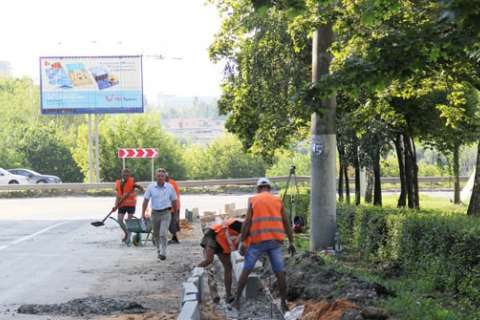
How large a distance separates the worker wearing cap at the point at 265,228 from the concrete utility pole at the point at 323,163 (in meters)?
7.21

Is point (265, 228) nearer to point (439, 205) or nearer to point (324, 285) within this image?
point (324, 285)

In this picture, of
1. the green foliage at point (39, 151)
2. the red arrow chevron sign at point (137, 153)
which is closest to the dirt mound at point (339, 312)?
the red arrow chevron sign at point (137, 153)

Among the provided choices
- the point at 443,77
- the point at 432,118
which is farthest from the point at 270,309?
the point at 432,118

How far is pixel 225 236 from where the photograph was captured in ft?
41.3

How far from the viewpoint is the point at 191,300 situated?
10617 millimetres

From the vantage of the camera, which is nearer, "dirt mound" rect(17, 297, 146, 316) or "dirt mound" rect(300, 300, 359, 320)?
"dirt mound" rect(300, 300, 359, 320)

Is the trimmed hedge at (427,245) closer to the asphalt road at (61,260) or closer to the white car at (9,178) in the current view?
the asphalt road at (61,260)

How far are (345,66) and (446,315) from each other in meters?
3.37

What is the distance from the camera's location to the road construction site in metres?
11.2

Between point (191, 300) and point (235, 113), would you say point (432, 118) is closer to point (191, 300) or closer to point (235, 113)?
point (235, 113)

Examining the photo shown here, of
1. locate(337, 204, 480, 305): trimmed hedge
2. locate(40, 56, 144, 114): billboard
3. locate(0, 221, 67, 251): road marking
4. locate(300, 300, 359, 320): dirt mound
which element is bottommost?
locate(0, 221, 67, 251): road marking

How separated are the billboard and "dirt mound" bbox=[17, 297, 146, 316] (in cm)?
4543

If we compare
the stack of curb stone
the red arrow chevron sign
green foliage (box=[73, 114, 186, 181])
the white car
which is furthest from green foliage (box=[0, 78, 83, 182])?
the stack of curb stone

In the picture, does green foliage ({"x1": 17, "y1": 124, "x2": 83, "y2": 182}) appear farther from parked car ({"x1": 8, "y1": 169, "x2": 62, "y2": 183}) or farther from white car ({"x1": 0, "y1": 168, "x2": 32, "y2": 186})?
white car ({"x1": 0, "y1": 168, "x2": 32, "y2": 186})
